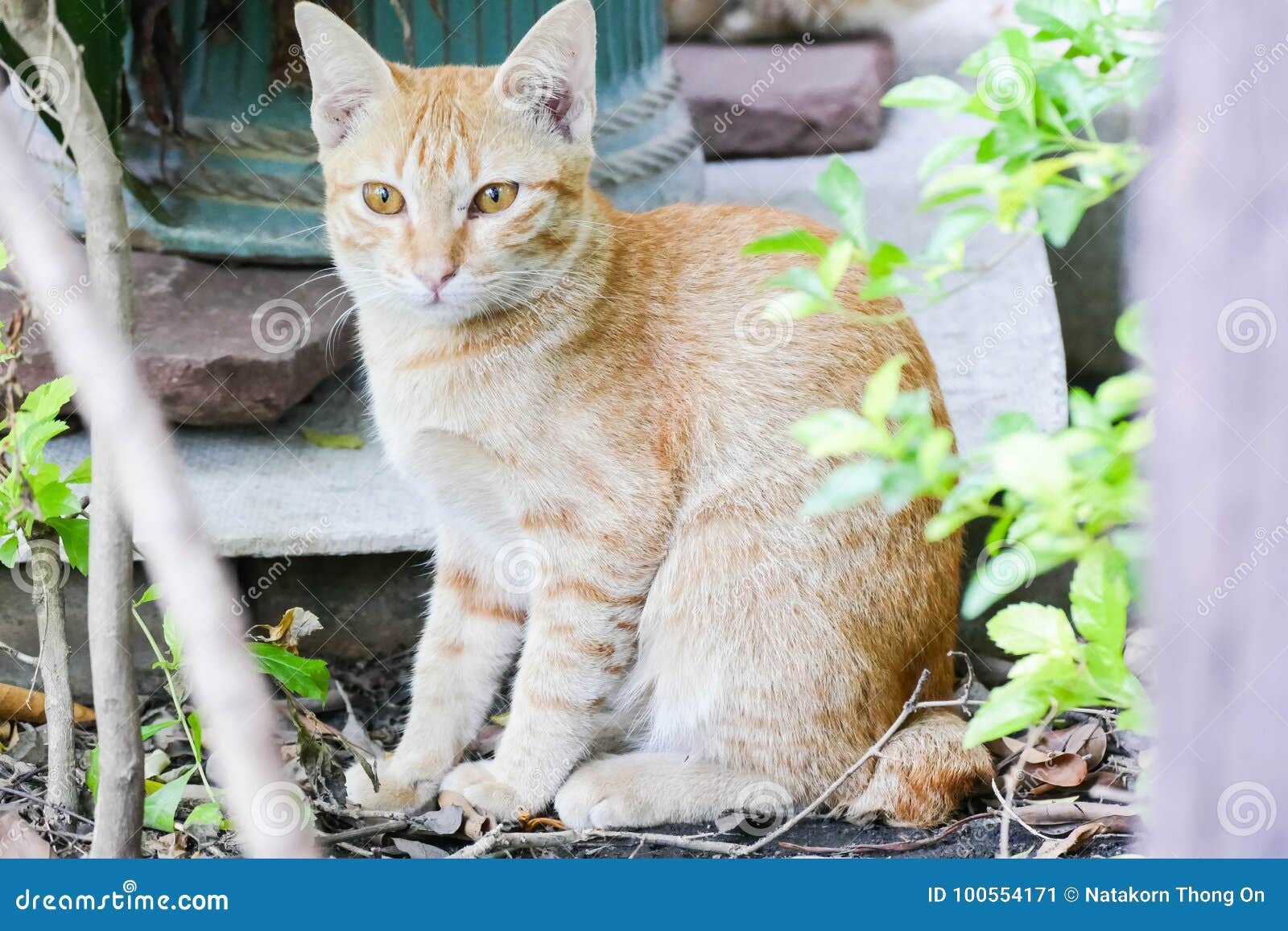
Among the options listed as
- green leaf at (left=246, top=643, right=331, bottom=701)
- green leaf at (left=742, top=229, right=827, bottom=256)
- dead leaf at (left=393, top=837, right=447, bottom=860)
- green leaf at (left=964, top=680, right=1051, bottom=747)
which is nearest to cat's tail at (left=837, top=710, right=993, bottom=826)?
dead leaf at (left=393, top=837, right=447, bottom=860)

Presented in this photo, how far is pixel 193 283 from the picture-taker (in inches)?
141

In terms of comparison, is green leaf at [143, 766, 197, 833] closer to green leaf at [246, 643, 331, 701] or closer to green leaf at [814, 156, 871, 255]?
green leaf at [246, 643, 331, 701]

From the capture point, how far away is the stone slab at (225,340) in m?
3.24

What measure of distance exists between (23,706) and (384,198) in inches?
57.8

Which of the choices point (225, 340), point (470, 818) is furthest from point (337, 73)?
point (470, 818)

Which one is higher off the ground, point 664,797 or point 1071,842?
point 664,797

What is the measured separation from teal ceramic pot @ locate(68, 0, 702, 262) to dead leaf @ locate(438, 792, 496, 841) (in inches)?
60.3

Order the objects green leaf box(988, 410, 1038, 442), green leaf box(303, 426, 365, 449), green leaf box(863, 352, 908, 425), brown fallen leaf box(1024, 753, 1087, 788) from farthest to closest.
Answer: green leaf box(303, 426, 365, 449) < brown fallen leaf box(1024, 753, 1087, 788) < green leaf box(988, 410, 1038, 442) < green leaf box(863, 352, 908, 425)

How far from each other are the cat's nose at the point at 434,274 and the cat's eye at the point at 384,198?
16 cm

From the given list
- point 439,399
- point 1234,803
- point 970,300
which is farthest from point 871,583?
point 970,300

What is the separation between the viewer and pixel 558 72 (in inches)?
94.4

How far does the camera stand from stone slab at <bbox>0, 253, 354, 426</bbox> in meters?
3.24

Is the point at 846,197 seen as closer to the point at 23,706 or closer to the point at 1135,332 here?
the point at 1135,332

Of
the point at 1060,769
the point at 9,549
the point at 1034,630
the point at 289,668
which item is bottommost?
the point at 1060,769
